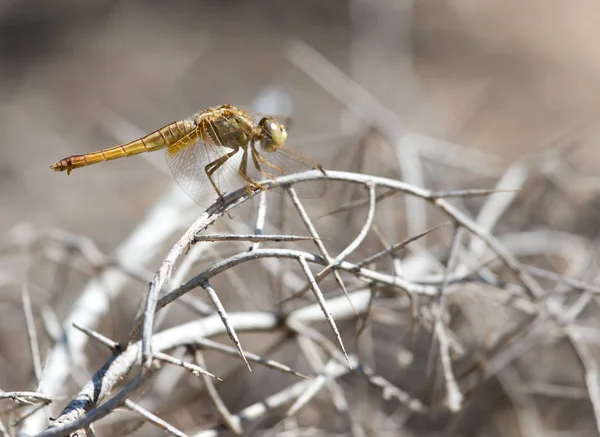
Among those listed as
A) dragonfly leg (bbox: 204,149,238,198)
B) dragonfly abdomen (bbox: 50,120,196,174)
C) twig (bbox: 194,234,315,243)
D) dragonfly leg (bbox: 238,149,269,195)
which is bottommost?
twig (bbox: 194,234,315,243)

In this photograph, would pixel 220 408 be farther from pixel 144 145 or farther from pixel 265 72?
pixel 265 72

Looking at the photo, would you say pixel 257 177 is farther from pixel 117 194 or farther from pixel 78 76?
pixel 78 76

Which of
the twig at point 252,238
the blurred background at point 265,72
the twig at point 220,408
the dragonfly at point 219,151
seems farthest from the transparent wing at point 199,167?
the blurred background at point 265,72

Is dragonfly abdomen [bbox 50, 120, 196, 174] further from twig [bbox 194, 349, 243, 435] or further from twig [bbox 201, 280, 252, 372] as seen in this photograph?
twig [bbox 201, 280, 252, 372]

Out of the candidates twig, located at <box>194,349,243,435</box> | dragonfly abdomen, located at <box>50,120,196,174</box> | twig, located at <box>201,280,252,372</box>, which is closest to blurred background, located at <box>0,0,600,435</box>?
dragonfly abdomen, located at <box>50,120,196,174</box>

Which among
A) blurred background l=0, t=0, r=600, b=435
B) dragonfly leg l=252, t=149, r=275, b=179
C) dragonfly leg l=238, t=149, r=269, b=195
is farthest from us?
blurred background l=0, t=0, r=600, b=435

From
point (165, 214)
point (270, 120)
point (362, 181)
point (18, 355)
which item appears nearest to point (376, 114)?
point (165, 214)

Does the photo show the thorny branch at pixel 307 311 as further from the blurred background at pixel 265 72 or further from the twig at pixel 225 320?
the blurred background at pixel 265 72

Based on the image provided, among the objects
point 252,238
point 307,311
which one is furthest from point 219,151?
point 252,238
